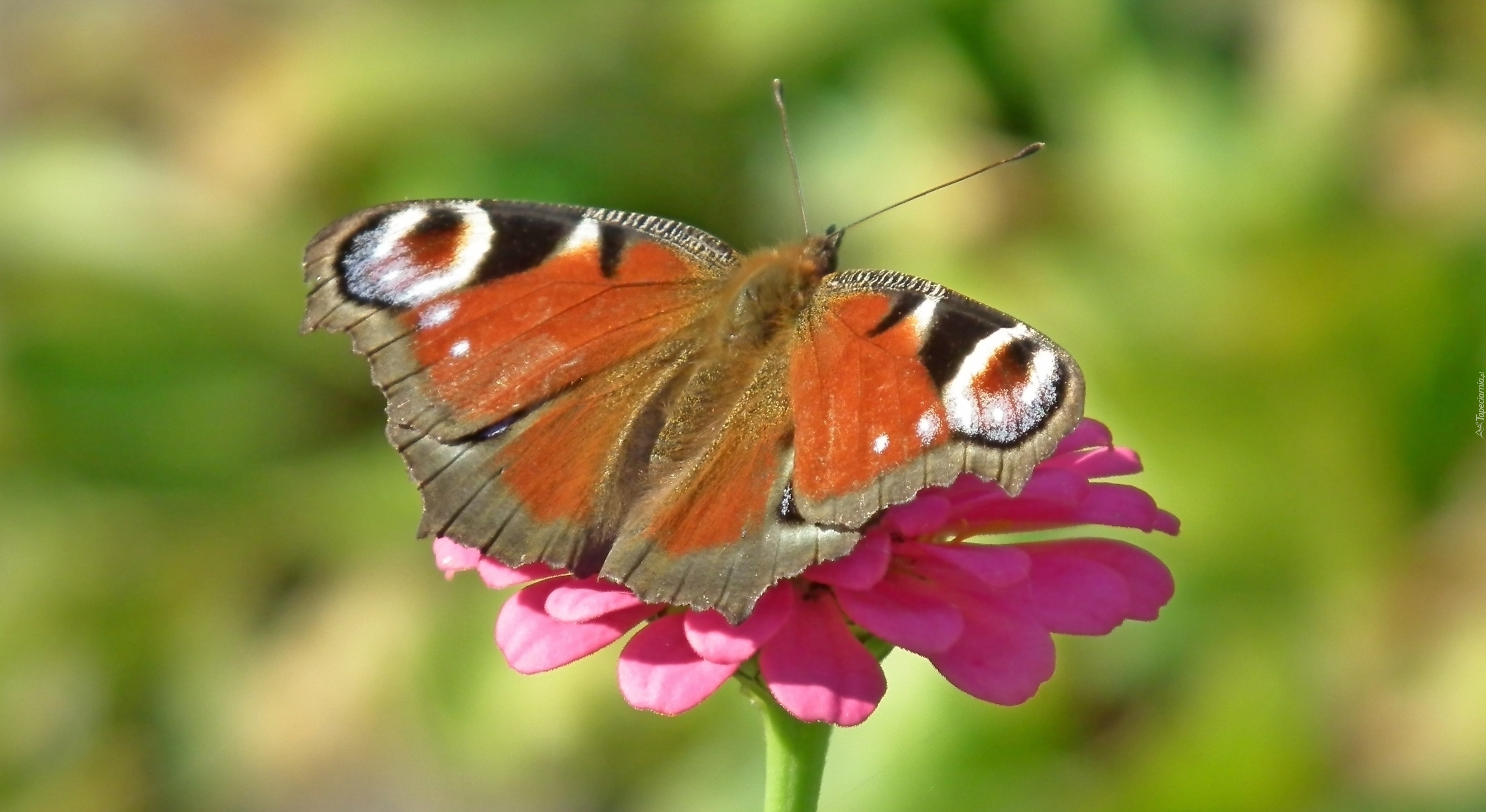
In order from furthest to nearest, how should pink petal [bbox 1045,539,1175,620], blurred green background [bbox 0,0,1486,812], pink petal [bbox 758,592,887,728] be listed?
blurred green background [bbox 0,0,1486,812] < pink petal [bbox 1045,539,1175,620] < pink petal [bbox 758,592,887,728]

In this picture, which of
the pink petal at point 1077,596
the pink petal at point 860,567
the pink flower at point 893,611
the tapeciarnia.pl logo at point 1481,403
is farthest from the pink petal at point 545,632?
the tapeciarnia.pl logo at point 1481,403

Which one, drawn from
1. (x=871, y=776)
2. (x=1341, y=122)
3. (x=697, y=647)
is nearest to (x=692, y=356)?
(x=697, y=647)

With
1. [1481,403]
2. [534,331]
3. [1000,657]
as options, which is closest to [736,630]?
[1000,657]

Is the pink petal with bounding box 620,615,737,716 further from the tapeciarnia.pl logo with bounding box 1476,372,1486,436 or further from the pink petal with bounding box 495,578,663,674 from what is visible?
the tapeciarnia.pl logo with bounding box 1476,372,1486,436

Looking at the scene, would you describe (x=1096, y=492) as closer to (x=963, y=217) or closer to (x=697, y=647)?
(x=697, y=647)

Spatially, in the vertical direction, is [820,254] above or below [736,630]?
above

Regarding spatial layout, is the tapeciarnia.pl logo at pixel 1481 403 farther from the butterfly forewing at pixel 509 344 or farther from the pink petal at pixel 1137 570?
the butterfly forewing at pixel 509 344

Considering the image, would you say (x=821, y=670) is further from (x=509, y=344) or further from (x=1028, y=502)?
(x=509, y=344)

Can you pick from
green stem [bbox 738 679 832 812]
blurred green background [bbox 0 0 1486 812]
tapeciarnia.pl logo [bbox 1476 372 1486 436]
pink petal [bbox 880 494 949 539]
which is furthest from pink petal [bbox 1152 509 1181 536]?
tapeciarnia.pl logo [bbox 1476 372 1486 436]
